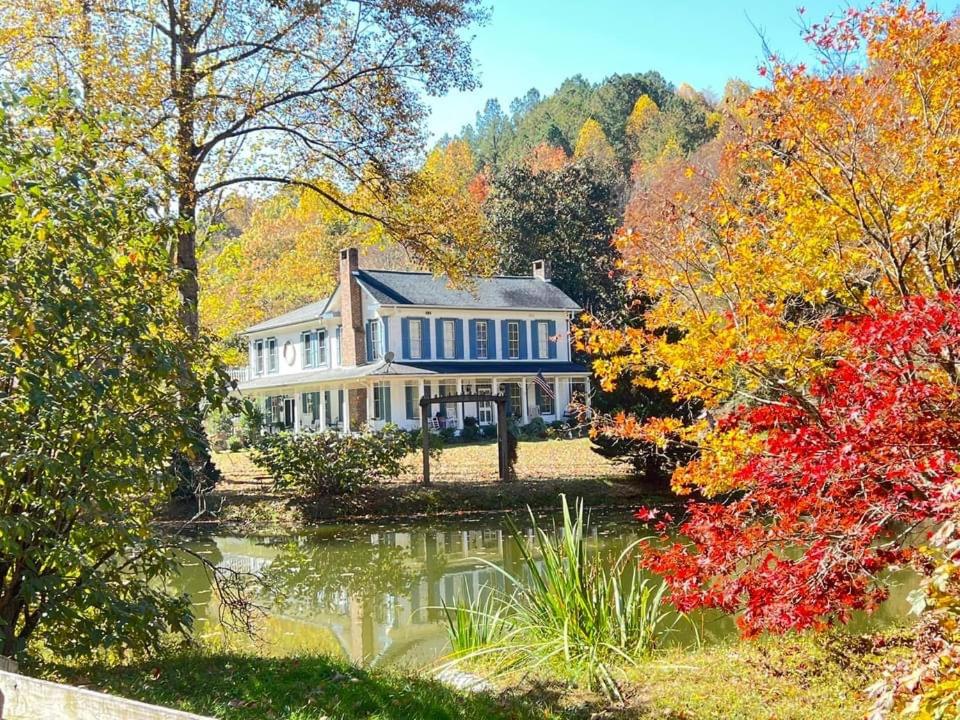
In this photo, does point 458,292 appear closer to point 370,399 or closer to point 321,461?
point 370,399

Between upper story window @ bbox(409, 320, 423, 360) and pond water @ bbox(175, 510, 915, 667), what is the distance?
15.5 m

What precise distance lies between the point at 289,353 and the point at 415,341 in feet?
24.5

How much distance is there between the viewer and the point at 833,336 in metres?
7.60

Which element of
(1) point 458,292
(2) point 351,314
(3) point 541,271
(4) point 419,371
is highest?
(3) point 541,271

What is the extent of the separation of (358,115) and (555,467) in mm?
10198

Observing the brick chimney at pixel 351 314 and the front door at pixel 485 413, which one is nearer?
the brick chimney at pixel 351 314

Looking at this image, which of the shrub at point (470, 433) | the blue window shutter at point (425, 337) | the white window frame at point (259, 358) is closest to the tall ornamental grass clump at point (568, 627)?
the shrub at point (470, 433)

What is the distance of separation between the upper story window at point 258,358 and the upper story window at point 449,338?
34.0 feet

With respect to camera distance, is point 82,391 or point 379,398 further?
point 379,398

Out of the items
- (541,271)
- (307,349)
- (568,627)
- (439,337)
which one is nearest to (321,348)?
(307,349)

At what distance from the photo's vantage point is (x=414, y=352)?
3297 cm

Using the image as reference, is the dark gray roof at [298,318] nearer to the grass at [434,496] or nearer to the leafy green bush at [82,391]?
the grass at [434,496]

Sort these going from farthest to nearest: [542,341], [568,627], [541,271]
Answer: [541,271] → [542,341] → [568,627]

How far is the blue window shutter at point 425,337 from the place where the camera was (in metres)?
33.2
